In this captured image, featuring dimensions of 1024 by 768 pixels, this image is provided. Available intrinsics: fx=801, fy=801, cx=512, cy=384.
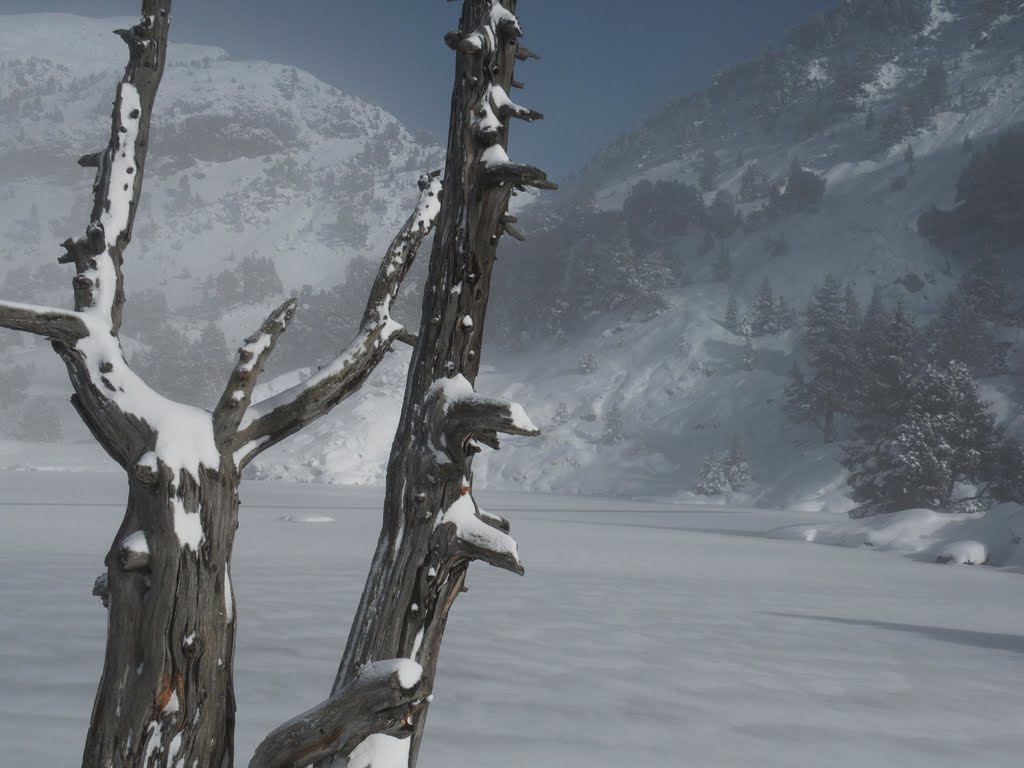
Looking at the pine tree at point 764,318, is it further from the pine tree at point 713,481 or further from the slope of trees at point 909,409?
the pine tree at point 713,481

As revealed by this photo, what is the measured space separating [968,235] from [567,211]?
37008mm

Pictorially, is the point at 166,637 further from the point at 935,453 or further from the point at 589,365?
the point at 589,365

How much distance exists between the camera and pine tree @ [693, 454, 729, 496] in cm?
4769

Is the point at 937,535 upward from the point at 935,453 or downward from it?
downward

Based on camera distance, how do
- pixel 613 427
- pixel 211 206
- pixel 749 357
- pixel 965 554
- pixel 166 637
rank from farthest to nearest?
pixel 211 206 → pixel 749 357 → pixel 613 427 → pixel 965 554 → pixel 166 637

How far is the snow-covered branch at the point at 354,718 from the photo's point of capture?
267cm

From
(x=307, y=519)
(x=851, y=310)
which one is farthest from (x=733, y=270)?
(x=307, y=519)

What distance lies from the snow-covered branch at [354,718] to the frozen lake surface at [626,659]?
1.83m

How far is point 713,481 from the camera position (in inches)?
1886

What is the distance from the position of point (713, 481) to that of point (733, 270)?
31538 millimetres

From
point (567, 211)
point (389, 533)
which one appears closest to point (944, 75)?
point (567, 211)

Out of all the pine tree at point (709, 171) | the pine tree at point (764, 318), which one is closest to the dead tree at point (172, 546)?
the pine tree at point (764, 318)

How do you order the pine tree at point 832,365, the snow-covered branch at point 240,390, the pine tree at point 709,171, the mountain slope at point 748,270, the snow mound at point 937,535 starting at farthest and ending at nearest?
the pine tree at point 709,171 < the mountain slope at point 748,270 < the pine tree at point 832,365 < the snow mound at point 937,535 < the snow-covered branch at point 240,390

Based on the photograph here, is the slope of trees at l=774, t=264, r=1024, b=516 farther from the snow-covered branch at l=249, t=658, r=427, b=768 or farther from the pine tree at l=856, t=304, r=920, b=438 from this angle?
the snow-covered branch at l=249, t=658, r=427, b=768
